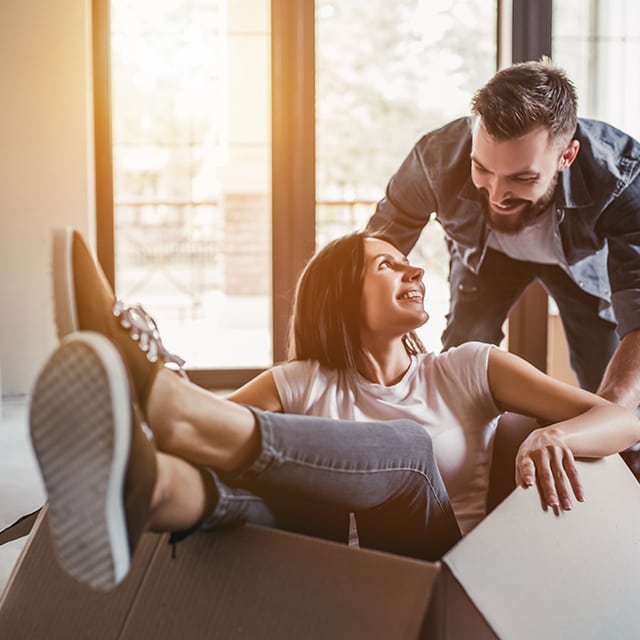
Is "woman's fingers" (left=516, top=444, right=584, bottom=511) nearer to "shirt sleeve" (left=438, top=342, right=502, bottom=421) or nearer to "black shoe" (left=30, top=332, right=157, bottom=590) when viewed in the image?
"shirt sleeve" (left=438, top=342, right=502, bottom=421)

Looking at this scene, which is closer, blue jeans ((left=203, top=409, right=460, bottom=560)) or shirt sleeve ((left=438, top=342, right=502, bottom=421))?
blue jeans ((left=203, top=409, right=460, bottom=560))

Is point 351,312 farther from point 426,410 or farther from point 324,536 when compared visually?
point 324,536

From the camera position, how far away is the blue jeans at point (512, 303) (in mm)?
2340

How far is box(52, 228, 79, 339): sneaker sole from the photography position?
1.09 meters

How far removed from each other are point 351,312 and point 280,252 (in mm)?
2199

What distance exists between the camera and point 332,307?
1.65m

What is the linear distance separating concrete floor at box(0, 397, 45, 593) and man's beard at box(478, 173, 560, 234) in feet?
3.54

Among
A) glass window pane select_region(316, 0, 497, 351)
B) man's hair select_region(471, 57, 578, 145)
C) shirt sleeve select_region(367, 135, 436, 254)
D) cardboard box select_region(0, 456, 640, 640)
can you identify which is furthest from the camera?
glass window pane select_region(316, 0, 497, 351)

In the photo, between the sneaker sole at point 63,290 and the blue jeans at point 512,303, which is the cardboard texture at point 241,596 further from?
the blue jeans at point 512,303

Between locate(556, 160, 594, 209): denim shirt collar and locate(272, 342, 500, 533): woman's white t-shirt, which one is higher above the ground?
locate(556, 160, 594, 209): denim shirt collar

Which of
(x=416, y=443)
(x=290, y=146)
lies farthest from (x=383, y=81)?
(x=416, y=443)

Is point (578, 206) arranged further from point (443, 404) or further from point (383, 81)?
point (383, 81)

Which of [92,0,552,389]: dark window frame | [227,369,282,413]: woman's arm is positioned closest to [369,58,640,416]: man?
[227,369,282,413]: woman's arm

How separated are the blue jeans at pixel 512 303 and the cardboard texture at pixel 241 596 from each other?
4.35 ft
